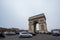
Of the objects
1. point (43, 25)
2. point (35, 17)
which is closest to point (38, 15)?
point (35, 17)

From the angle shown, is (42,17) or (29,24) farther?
(29,24)

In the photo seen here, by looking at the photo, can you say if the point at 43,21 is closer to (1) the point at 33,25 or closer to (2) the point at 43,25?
(2) the point at 43,25

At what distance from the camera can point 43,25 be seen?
63.8m

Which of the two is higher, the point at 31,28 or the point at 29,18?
the point at 29,18

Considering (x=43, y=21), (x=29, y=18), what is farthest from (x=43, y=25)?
(x=29, y=18)

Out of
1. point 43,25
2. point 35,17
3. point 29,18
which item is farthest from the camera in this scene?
point 29,18

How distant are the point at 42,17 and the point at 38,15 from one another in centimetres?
348

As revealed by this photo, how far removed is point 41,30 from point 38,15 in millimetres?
8095

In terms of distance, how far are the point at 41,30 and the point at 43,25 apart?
2605 millimetres

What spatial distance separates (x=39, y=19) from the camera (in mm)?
65625

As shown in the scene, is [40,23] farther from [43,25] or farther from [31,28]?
[31,28]

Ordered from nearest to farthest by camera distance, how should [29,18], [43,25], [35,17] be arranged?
[43,25]
[35,17]
[29,18]

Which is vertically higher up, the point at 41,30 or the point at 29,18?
the point at 29,18

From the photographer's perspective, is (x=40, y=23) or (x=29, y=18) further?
(x=29, y=18)
